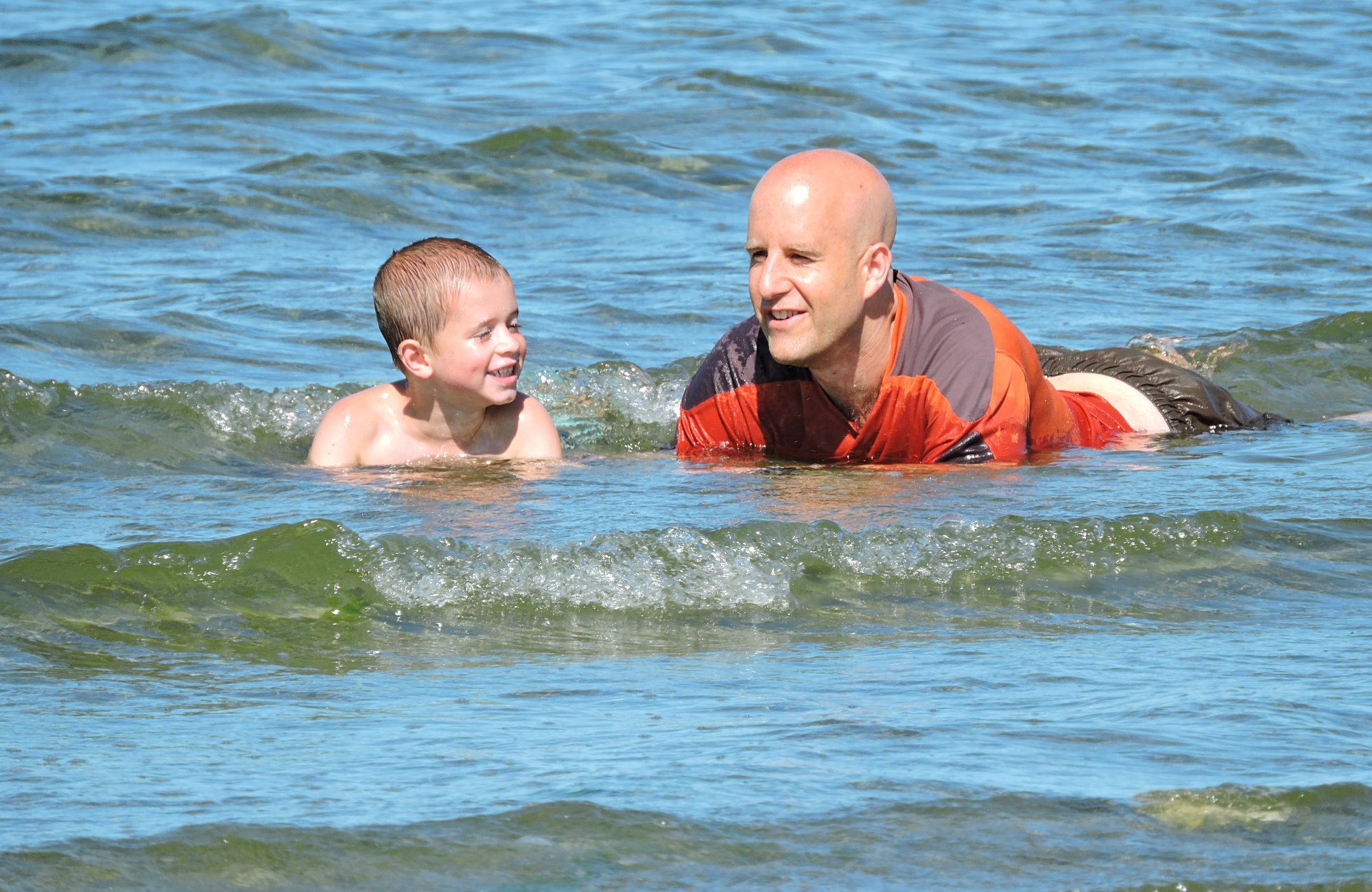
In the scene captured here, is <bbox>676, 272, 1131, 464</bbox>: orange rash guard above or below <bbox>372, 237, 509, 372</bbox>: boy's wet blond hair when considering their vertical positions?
below

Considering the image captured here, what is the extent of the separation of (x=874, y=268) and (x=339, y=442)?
6.86ft

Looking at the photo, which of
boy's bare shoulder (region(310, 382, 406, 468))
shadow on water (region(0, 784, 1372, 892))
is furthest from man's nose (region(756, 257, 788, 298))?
shadow on water (region(0, 784, 1372, 892))

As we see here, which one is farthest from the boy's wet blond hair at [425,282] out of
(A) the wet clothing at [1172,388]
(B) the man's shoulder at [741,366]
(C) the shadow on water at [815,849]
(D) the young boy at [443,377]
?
(C) the shadow on water at [815,849]

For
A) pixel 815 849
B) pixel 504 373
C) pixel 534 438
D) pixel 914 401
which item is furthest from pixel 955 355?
pixel 815 849

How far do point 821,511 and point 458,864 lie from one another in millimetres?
2477

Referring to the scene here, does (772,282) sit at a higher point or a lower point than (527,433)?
higher

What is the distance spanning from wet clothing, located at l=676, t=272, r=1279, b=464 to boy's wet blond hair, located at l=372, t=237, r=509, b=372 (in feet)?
2.89

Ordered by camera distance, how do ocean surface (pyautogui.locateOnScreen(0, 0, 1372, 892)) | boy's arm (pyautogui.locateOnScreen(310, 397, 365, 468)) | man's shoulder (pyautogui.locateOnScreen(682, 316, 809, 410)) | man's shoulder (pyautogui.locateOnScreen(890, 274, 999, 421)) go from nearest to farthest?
ocean surface (pyautogui.locateOnScreen(0, 0, 1372, 892))
man's shoulder (pyautogui.locateOnScreen(890, 274, 999, 421))
man's shoulder (pyautogui.locateOnScreen(682, 316, 809, 410))
boy's arm (pyautogui.locateOnScreen(310, 397, 365, 468))

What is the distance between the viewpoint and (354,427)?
652 centimetres

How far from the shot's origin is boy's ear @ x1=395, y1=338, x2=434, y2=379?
6.30m

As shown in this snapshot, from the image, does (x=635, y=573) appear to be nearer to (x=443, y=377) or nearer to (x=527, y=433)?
(x=443, y=377)

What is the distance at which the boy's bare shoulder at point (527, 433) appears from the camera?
6.63 m

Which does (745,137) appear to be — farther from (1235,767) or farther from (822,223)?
(1235,767)

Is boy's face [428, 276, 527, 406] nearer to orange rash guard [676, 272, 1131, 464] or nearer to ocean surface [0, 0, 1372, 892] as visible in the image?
ocean surface [0, 0, 1372, 892]
